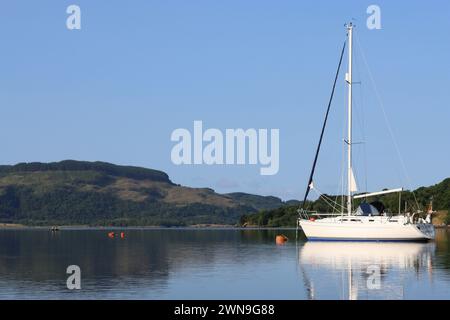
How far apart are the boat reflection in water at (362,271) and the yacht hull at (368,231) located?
1167 cm

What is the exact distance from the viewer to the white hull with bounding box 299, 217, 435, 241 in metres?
101

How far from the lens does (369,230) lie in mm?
100500

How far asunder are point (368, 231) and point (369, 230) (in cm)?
21

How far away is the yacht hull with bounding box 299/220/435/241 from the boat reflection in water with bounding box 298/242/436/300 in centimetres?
1167

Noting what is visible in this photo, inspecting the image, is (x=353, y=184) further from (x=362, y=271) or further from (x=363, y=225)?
(x=362, y=271)

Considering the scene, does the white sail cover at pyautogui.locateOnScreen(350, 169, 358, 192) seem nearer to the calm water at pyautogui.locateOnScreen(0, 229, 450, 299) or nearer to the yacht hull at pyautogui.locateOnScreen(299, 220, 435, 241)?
the yacht hull at pyautogui.locateOnScreen(299, 220, 435, 241)

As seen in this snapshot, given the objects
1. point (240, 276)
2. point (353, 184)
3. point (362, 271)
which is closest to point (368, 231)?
point (353, 184)

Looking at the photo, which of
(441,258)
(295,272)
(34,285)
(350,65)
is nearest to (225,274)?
(295,272)

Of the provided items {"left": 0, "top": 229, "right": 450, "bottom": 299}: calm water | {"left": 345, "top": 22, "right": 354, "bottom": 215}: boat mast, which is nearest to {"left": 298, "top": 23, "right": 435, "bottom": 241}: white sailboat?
{"left": 345, "top": 22, "right": 354, "bottom": 215}: boat mast

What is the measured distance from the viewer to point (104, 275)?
56344 millimetres

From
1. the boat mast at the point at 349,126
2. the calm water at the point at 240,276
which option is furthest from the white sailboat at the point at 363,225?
the calm water at the point at 240,276

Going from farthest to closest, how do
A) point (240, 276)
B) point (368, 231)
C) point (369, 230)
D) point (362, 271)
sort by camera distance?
point (368, 231)
point (369, 230)
point (362, 271)
point (240, 276)
